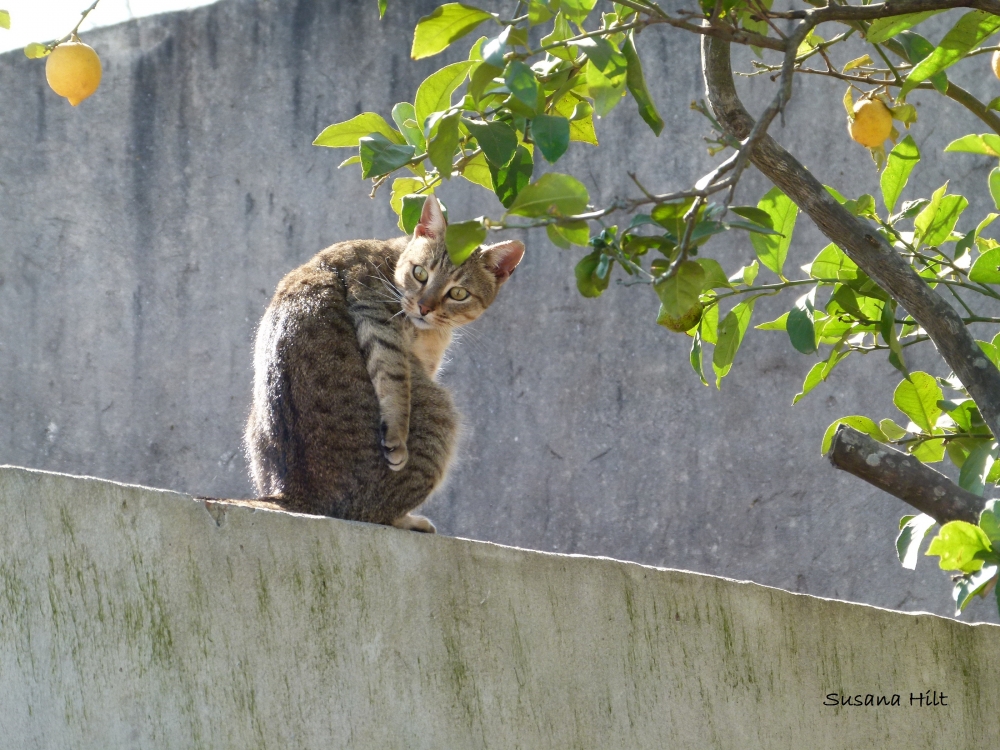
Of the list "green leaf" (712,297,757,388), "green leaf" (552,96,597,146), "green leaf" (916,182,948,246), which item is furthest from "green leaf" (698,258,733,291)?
"green leaf" (916,182,948,246)

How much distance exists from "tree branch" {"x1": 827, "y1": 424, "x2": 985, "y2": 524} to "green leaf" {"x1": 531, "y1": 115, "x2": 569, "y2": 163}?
2.71 feet

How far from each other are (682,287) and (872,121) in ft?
2.85

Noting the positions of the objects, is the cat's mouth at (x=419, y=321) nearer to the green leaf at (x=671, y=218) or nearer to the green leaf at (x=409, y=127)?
the green leaf at (x=409, y=127)

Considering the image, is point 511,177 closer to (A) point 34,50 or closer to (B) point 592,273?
(B) point 592,273

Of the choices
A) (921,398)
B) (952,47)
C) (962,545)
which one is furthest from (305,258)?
(962,545)

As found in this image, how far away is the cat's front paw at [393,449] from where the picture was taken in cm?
248

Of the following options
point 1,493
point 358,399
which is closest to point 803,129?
point 358,399

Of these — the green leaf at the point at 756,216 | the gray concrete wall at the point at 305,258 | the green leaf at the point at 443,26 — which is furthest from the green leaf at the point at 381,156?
the gray concrete wall at the point at 305,258

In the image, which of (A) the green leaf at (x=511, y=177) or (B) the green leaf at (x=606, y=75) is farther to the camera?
(A) the green leaf at (x=511, y=177)

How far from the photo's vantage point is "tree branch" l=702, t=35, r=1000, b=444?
5.66 feet

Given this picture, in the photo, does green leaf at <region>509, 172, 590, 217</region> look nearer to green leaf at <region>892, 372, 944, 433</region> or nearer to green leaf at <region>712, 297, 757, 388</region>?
green leaf at <region>712, 297, 757, 388</region>

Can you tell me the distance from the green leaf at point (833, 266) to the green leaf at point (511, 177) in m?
0.65

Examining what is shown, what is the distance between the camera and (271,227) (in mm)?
5031

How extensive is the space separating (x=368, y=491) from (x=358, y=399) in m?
0.22
